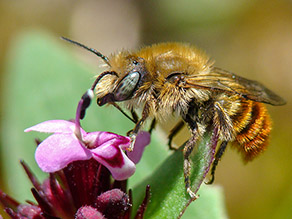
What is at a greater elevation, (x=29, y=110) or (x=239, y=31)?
(x=239, y=31)

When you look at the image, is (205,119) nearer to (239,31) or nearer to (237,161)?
(237,161)

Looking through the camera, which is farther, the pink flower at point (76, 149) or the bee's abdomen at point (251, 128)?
the bee's abdomen at point (251, 128)

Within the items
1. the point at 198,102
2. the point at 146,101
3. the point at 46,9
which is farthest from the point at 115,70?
the point at 46,9

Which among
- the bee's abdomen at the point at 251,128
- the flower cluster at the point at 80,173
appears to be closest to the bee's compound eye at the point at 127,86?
the flower cluster at the point at 80,173

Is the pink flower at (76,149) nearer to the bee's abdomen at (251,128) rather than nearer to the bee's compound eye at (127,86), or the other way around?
the bee's compound eye at (127,86)

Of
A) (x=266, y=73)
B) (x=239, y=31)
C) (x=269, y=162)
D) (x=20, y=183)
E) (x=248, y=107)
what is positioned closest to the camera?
(x=248, y=107)

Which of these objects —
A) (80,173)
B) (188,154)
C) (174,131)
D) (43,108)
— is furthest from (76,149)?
(43,108)

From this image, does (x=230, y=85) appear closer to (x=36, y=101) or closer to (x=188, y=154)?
(x=188, y=154)

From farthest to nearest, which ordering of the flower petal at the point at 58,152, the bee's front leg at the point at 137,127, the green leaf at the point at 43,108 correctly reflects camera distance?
the green leaf at the point at 43,108 → the bee's front leg at the point at 137,127 → the flower petal at the point at 58,152
